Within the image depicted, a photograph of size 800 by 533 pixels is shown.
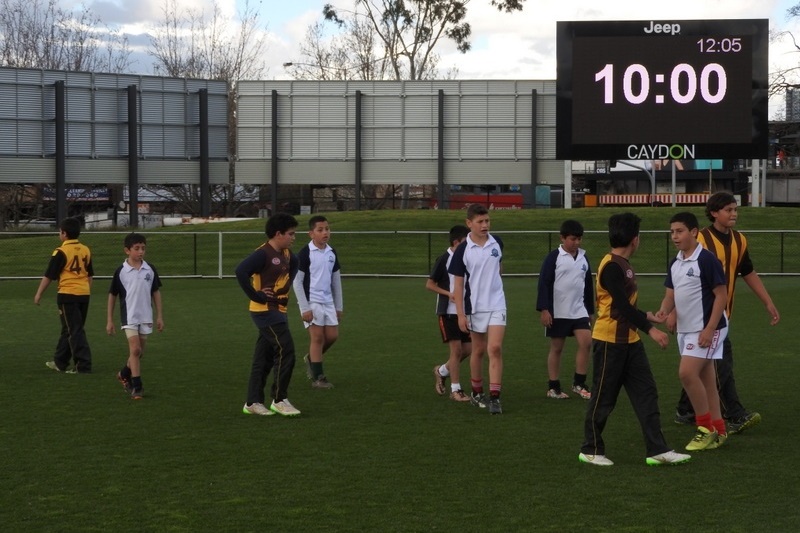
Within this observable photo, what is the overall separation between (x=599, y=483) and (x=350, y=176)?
3979cm

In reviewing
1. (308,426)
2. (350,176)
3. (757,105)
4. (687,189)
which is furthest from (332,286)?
(687,189)

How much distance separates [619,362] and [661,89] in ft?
81.6

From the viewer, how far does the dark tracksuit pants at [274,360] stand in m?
9.47

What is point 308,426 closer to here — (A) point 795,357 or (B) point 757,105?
(A) point 795,357

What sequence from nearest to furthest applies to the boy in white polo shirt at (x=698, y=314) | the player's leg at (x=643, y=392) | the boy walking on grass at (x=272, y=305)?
1. the player's leg at (x=643, y=392)
2. the boy in white polo shirt at (x=698, y=314)
3. the boy walking on grass at (x=272, y=305)

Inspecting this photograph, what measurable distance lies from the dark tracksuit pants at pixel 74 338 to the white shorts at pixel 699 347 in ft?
22.9

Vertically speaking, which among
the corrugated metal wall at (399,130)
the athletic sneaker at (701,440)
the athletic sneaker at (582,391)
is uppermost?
the corrugated metal wall at (399,130)

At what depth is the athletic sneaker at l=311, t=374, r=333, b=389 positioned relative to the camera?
11336 mm

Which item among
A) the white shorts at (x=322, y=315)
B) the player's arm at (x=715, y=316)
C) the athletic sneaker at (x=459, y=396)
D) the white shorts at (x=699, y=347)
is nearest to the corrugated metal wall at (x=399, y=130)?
the white shorts at (x=322, y=315)

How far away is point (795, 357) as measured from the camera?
43.8 ft

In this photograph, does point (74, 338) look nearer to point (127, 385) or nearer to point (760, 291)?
point (127, 385)

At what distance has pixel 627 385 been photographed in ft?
25.2

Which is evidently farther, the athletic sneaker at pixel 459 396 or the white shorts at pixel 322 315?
the white shorts at pixel 322 315

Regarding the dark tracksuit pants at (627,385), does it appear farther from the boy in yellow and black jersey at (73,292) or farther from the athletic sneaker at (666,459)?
the boy in yellow and black jersey at (73,292)
